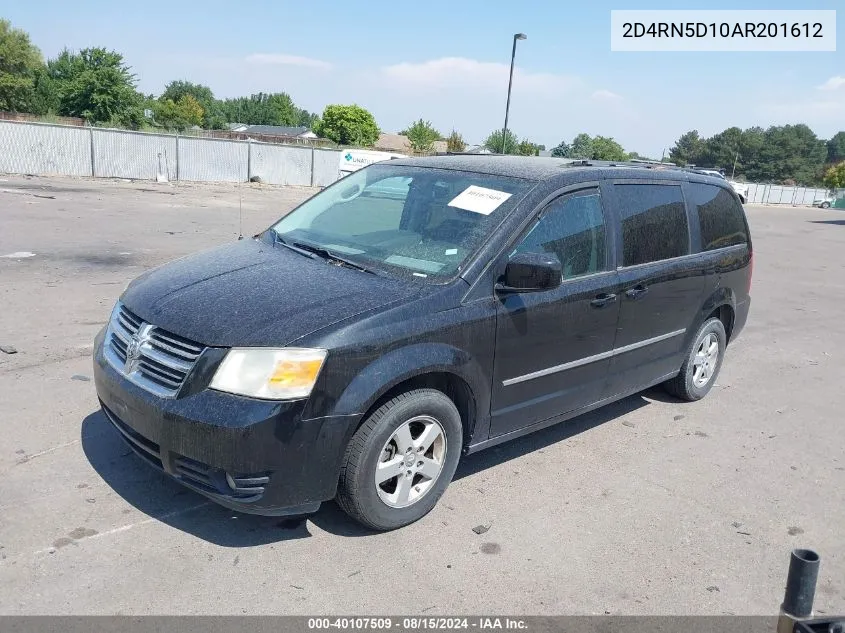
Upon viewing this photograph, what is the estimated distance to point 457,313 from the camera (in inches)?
139

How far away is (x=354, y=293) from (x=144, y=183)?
2628cm

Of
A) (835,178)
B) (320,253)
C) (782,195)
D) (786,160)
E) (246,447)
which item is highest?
(786,160)

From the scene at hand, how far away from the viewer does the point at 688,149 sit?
136 meters

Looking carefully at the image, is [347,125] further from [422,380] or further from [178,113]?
[422,380]

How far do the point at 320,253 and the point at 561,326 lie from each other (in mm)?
1451

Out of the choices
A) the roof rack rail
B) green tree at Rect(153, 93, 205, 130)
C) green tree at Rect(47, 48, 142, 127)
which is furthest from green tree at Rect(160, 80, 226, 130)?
the roof rack rail

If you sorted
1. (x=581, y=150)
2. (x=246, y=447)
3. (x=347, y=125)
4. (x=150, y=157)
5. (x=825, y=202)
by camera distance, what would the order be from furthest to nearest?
(x=347, y=125) < (x=825, y=202) < (x=150, y=157) < (x=581, y=150) < (x=246, y=447)

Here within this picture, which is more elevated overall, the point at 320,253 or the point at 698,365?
the point at 320,253

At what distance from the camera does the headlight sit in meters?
3.04

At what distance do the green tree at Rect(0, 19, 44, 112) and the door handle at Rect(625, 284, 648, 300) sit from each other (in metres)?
67.0

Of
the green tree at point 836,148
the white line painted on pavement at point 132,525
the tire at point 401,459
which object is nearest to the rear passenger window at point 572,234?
the tire at point 401,459

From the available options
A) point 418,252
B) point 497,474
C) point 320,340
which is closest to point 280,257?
point 418,252

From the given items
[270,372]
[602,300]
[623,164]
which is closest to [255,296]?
[270,372]

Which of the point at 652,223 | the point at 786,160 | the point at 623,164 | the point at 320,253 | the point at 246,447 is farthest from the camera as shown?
the point at 786,160
